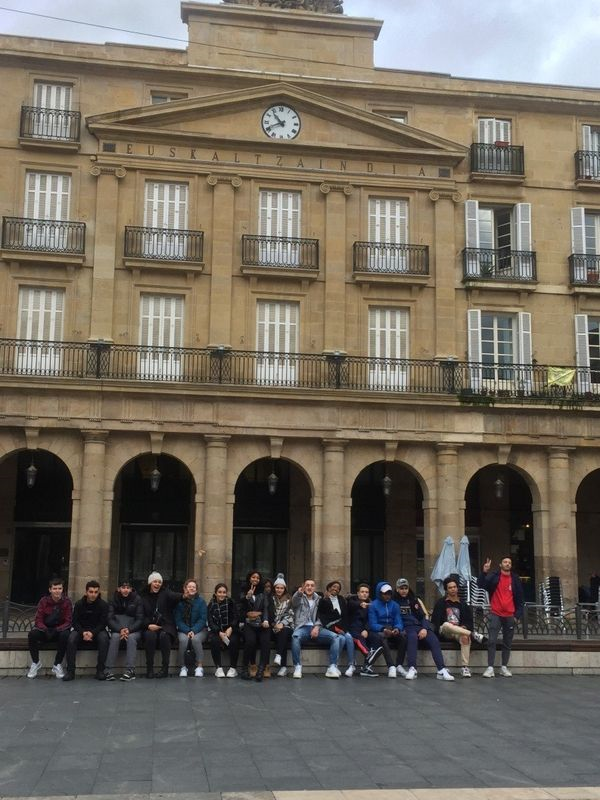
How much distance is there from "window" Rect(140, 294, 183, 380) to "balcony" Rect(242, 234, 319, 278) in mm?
2387

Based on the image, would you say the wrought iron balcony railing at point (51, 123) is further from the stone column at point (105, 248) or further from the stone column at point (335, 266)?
the stone column at point (335, 266)

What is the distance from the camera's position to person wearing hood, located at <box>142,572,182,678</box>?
14539 mm

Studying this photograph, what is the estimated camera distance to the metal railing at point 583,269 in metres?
27.5

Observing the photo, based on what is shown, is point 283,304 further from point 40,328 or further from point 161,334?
point 40,328

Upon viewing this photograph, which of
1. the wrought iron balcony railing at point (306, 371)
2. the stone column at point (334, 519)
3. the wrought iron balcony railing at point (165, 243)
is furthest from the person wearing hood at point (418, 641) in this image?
the wrought iron balcony railing at point (165, 243)

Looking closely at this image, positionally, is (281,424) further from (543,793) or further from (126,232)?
(543,793)

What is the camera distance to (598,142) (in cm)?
2870

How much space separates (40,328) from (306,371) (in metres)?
7.57

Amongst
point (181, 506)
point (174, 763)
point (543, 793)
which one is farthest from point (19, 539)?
point (543, 793)

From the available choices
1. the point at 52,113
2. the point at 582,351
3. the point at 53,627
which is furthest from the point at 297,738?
the point at 52,113

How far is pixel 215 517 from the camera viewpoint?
24203 millimetres

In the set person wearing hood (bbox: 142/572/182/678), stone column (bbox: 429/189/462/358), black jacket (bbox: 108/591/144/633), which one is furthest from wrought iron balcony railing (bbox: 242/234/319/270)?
black jacket (bbox: 108/591/144/633)

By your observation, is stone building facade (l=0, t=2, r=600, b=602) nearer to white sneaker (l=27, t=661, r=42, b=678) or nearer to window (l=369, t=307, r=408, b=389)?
window (l=369, t=307, r=408, b=389)

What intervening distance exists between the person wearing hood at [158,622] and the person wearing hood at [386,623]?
3.33 metres
